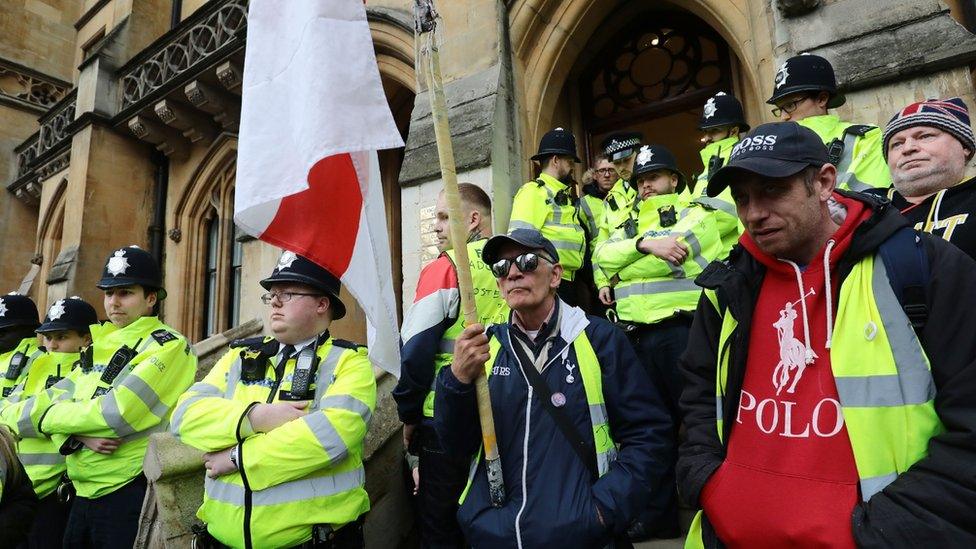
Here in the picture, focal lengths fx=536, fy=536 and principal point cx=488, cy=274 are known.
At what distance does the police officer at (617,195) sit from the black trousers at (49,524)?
147 inches

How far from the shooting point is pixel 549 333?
204cm

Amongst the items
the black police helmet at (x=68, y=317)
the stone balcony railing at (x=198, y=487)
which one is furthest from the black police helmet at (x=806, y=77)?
the black police helmet at (x=68, y=317)

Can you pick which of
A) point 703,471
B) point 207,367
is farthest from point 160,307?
point 703,471

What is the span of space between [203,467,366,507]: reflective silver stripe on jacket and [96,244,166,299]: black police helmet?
183 centimetres

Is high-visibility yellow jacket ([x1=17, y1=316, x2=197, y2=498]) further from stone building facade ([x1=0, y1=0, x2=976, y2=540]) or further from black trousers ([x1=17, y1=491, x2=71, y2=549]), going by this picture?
stone building facade ([x1=0, y1=0, x2=976, y2=540])

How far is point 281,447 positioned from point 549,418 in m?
1.02

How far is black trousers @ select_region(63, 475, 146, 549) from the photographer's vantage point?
294cm

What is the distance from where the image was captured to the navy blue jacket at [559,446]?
1.71 meters

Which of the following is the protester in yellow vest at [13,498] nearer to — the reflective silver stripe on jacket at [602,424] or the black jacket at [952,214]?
the reflective silver stripe on jacket at [602,424]

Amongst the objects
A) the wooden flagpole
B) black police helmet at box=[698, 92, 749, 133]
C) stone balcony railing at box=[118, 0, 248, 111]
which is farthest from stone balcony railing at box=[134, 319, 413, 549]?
stone balcony railing at box=[118, 0, 248, 111]

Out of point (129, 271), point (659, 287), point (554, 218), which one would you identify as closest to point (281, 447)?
point (659, 287)

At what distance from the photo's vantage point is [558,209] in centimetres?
390

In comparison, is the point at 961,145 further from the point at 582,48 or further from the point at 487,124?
the point at 582,48

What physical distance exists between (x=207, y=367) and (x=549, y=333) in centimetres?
468
